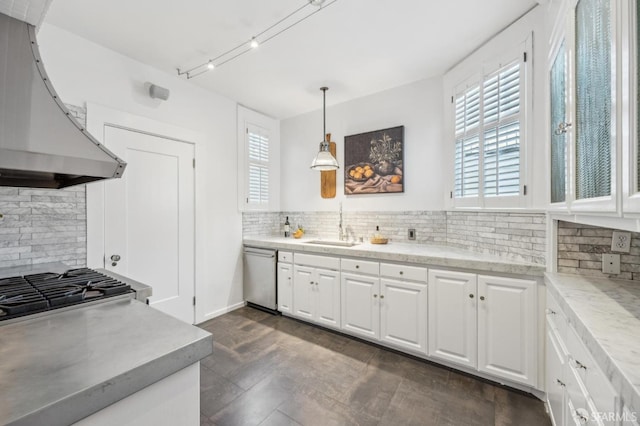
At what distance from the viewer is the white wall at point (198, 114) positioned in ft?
7.39

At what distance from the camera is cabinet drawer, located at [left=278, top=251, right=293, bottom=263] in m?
3.28

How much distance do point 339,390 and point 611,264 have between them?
192 cm

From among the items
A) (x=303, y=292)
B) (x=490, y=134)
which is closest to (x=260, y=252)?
(x=303, y=292)

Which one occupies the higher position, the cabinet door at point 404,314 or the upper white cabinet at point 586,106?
the upper white cabinet at point 586,106

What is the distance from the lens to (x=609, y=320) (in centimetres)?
106

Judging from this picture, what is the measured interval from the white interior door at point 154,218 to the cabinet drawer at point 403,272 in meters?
2.13

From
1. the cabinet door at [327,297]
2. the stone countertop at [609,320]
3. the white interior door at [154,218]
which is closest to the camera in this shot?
the stone countertop at [609,320]

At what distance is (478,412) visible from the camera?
6.03 feet

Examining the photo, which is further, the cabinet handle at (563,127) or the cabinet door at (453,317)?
the cabinet door at (453,317)

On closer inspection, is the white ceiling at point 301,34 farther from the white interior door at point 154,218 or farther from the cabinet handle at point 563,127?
the cabinet handle at point 563,127

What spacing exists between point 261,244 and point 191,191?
3.43 feet

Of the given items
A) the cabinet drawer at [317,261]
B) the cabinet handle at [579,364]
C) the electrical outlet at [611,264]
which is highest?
the electrical outlet at [611,264]

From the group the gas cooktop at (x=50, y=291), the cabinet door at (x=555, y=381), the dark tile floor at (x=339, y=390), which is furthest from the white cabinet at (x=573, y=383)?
the gas cooktop at (x=50, y=291)

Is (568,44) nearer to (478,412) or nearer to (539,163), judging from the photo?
(539,163)
